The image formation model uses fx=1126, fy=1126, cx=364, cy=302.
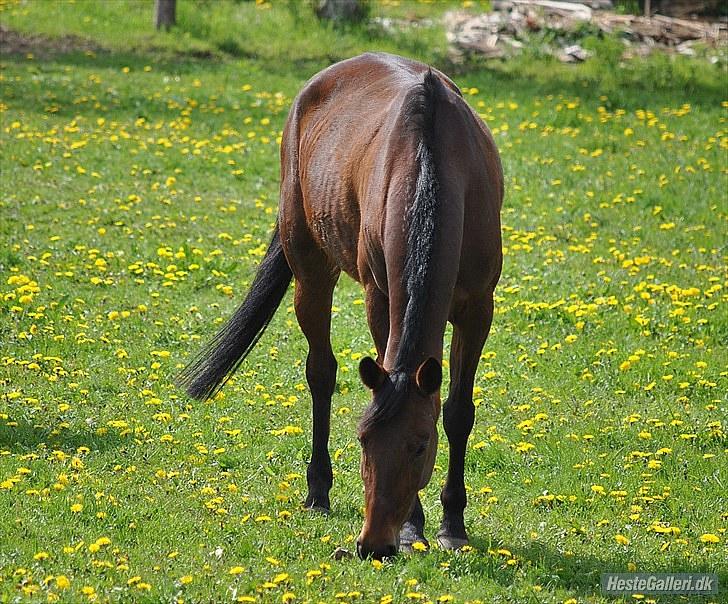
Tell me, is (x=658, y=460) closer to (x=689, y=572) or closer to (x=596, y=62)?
(x=689, y=572)

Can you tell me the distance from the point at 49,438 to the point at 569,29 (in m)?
13.3

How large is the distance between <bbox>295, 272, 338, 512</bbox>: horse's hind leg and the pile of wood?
11774mm

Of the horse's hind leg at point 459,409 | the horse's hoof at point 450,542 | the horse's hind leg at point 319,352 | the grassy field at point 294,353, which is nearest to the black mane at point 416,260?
the horse's hind leg at point 459,409

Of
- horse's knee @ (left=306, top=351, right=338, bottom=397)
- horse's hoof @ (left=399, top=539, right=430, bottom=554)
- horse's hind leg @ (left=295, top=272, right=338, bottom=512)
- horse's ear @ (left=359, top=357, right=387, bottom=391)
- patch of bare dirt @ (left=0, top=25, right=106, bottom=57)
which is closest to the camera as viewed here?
horse's ear @ (left=359, top=357, right=387, bottom=391)

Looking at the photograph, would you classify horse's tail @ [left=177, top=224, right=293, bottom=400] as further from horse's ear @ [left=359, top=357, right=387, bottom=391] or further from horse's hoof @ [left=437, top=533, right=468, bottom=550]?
horse's ear @ [left=359, top=357, right=387, bottom=391]

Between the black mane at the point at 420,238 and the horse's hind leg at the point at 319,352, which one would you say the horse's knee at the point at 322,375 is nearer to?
the horse's hind leg at the point at 319,352

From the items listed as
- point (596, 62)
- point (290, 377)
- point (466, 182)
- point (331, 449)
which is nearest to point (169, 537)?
point (331, 449)

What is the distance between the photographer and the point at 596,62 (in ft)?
54.4

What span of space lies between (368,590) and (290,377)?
10.9ft

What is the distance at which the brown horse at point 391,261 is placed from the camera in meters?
4.40

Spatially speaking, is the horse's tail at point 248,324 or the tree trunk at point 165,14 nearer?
the horse's tail at point 248,324

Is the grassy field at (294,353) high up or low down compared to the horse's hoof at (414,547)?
down

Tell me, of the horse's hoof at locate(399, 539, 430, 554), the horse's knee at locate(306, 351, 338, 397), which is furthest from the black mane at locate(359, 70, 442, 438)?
the horse's knee at locate(306, 351, 338, 397)

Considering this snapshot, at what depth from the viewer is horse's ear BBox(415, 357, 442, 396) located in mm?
4371
